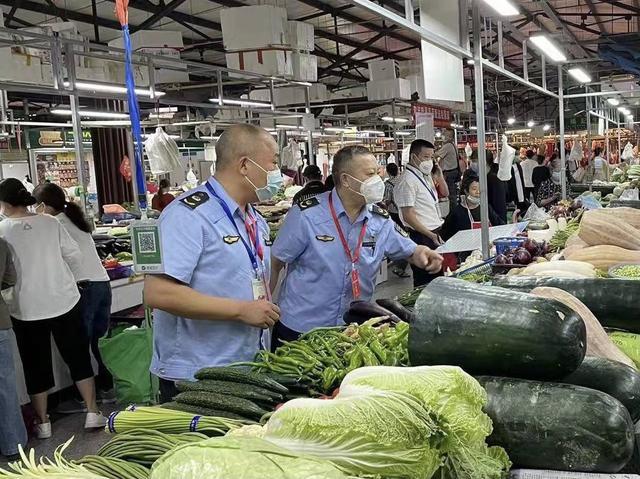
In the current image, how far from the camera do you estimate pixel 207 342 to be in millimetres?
2852

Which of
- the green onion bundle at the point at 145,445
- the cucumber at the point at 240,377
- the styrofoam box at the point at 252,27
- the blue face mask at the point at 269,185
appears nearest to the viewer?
the green onion bundle at the point at 145,445

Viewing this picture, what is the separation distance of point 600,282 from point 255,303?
1349 millimetres

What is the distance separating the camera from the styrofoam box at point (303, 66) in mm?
8844

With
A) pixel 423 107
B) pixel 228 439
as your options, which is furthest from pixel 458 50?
pixel 423 107

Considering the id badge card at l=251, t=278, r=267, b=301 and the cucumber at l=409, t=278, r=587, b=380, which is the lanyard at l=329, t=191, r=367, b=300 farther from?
the cucumber at l=409, t=278, r=587, b=380

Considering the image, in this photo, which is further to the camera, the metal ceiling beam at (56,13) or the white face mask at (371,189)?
the metal ceiling beam at (56,13)

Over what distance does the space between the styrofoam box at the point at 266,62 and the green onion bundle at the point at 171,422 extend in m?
7.03

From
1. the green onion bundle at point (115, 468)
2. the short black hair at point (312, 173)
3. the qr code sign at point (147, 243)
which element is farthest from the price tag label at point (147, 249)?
the short black hair at point (312, 173)

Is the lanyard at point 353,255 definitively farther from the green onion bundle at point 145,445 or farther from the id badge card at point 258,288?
the green onion bundle at point 145,445

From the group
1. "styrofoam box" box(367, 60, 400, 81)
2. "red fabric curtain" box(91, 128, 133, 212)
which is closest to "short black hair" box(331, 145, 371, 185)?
"styrofoam box" box(367, 60, 400, 81)

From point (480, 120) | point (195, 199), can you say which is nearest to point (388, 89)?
point (480, 120)

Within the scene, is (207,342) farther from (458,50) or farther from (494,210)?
(494,210)

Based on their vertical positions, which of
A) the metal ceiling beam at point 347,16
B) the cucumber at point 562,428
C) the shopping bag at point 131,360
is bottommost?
the shopping bag at point 131,360

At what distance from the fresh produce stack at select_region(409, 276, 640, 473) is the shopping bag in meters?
4.00
